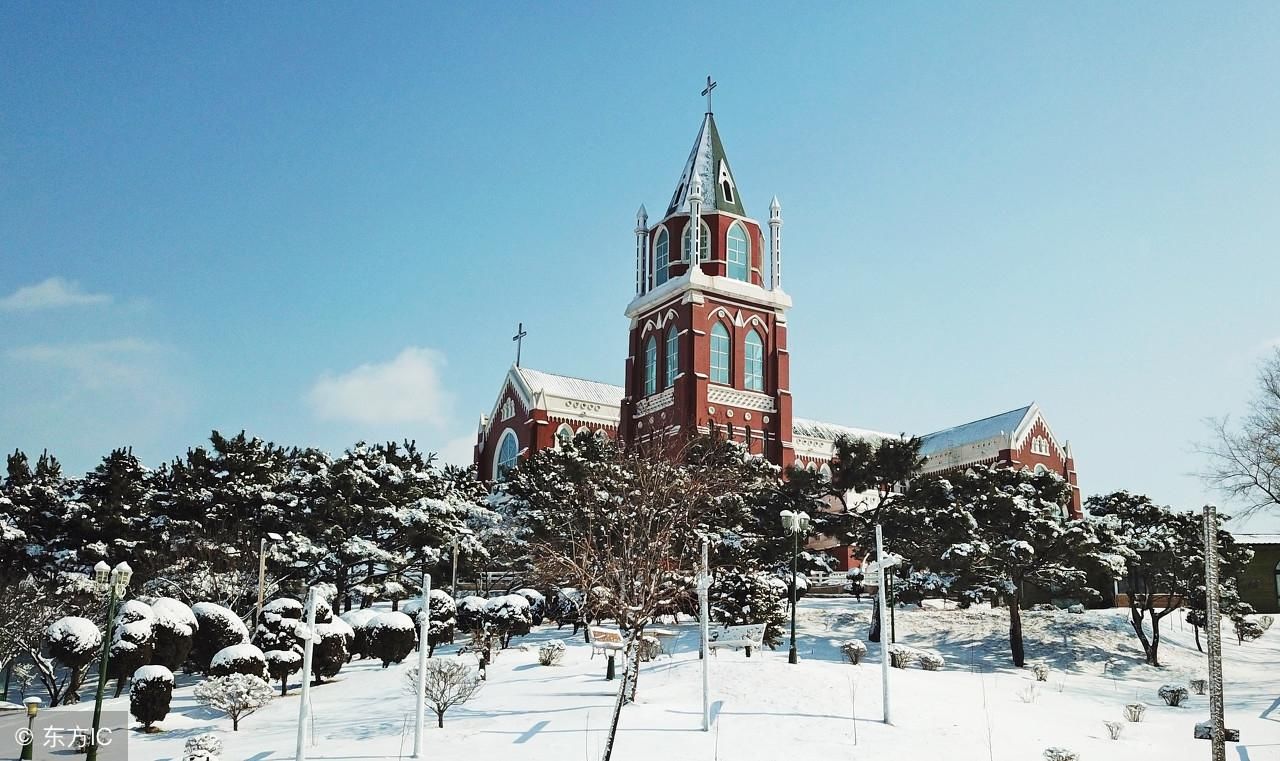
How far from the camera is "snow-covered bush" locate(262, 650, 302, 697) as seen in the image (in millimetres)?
21031

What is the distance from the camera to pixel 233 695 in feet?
56.6

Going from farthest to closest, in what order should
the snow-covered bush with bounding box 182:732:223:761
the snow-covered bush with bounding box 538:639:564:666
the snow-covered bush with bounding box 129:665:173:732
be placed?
the snow-covered bush with bounding box 538:639:564:666, the snow-covered bush with bounding box 129:665:173:732, the snow-covered bush with bounding box 182:732:223:761

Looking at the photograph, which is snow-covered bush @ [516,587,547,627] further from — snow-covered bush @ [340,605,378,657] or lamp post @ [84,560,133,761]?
lamp post @ [84,560,133,761]

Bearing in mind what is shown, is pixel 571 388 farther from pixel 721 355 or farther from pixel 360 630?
pixel 360 630

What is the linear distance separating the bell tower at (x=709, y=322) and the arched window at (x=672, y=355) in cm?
6

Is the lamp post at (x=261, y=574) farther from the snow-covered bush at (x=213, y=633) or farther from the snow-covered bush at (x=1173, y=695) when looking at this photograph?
the snow-covered bush at (x=1173, y=695)

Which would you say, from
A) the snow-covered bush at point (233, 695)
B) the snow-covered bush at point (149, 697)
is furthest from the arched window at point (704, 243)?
the snow-covered bush at point (149, 697)

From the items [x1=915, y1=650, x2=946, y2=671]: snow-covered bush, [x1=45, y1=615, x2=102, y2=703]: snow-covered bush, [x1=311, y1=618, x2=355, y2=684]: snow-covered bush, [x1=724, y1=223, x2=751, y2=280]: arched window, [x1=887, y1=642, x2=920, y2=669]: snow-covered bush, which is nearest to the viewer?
[x1=45, y1=615, x2=102, y2=703]: snow-covered bush

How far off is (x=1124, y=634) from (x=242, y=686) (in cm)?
2751

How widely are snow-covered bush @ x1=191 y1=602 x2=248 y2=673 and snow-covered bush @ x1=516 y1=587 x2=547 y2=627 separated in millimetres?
8977

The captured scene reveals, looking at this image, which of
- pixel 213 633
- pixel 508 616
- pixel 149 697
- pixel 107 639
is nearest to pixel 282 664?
pixel 213 633

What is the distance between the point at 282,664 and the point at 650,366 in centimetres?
3002

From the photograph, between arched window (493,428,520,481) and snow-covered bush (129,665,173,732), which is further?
arched window (493,428,520,481)

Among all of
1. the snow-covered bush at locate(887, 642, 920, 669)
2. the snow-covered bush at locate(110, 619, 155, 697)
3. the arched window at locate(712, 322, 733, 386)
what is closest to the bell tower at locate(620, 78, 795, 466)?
the arched window at locate(712, 322, 733, 386)
